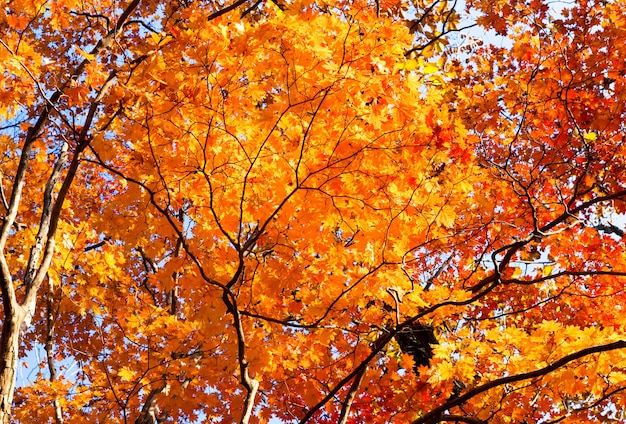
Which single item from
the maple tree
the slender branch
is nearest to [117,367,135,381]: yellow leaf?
the maple tree

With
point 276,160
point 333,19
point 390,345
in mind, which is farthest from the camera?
point 390,345

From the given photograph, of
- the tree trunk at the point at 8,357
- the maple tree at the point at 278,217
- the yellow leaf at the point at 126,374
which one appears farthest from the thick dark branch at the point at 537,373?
the yellow leaf at the point at 126,374

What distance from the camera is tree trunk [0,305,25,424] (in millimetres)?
3551

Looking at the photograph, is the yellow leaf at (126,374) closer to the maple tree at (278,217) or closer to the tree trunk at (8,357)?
the maple tree at (278,217)

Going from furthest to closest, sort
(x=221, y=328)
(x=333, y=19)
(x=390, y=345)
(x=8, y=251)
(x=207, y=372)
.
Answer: (x=390, y=345) < (x=8, y=251) < (x=207, y=372) < (x=221, y=328) < (x=333, y=19)

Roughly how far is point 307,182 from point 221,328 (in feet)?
6.45

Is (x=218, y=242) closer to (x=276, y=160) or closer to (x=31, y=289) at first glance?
(x=276, y=160)

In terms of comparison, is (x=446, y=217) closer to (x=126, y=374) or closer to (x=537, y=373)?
(x=537, y=373)

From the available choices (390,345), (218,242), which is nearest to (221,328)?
(218,242)

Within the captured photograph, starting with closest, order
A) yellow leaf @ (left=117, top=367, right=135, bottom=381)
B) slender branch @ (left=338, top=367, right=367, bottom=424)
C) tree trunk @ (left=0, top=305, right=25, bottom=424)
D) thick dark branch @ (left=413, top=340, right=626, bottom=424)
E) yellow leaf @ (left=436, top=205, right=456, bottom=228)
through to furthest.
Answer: tree trunk @ (left=0, top=305, right=25, bottom=424) → thick dark branch @ (left=413, top=340, right=626, bottom=424) → yellow leaf @ (left=436, top=205, right=456, bottom=228) → slender branch @ (left=338, top=367, right=367, bottom=424) → yellow leaf @ (left=117, top=367, right=135, bottom=381)

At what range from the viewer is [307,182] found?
4078mm

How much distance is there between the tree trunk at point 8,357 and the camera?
3.55 meters

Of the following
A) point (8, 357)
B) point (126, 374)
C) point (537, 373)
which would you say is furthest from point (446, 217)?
point (126, 374)

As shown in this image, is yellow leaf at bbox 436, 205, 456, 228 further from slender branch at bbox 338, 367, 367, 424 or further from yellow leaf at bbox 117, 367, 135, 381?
yellow leaf at bbox 117, 367, 135, 381
